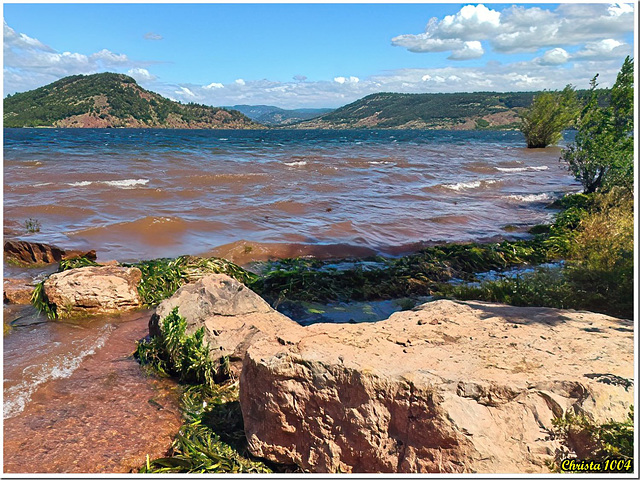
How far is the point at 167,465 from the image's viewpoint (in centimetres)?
324

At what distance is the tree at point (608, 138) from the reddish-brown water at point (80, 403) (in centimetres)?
1064

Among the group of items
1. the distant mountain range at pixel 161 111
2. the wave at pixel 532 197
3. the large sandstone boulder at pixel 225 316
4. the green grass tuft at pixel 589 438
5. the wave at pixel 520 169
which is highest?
the distant mountain range at pixel 161 111

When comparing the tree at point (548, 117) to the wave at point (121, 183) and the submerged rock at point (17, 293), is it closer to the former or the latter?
the wave at point (121, 183)

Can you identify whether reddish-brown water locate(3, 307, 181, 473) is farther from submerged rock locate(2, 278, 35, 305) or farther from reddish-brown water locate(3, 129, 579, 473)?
submerged rock locate(2, 278, 35, 305)

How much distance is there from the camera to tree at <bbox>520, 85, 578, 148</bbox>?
3516 cm

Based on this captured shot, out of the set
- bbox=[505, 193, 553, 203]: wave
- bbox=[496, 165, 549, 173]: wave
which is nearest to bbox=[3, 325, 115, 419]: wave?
bbox=[505, 193, 553, 203]: wave

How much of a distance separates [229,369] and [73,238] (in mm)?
7578

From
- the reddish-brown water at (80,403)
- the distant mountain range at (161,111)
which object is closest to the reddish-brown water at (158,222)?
the reddish-brown water at (80,403)

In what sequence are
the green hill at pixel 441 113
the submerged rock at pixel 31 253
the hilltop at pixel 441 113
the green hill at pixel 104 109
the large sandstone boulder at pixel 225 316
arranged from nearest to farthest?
the large sandstone boulder at pixel 225 316, the submerged rock at pixel 31 253, the green hill at pixel 104 109, the green hill at pixel 441 113, the hilltop at pixel 441 113

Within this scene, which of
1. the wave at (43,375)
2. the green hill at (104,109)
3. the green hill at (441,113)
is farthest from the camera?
the green hill at (441,113)

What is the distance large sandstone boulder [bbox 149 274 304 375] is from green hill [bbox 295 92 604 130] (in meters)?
131

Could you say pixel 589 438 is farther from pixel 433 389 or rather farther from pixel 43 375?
pixel 43 375

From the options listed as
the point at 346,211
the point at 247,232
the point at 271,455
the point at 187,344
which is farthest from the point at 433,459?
the point at 346,211

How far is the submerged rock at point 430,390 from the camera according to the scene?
2553 mm
